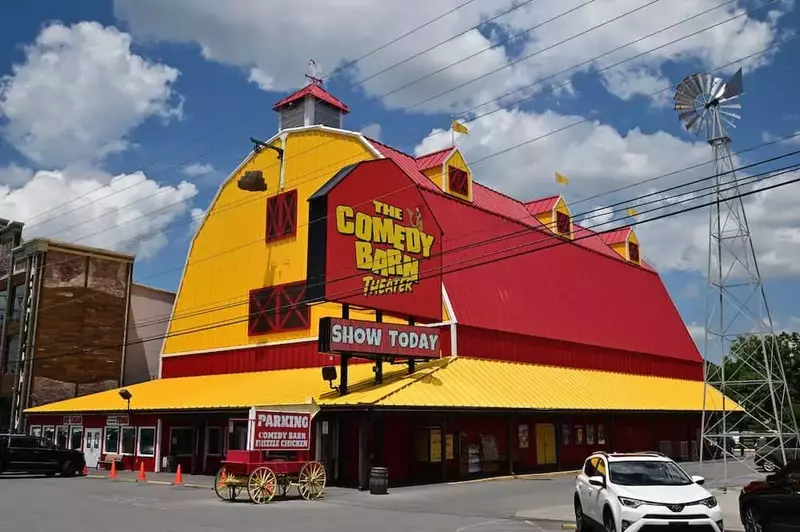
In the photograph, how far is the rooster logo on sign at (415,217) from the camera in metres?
29.3

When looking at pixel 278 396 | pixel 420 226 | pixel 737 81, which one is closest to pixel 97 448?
pixel 278 396

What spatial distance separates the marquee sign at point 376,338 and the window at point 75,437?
20162 mm

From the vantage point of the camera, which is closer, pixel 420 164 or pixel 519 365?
pixel 519 365

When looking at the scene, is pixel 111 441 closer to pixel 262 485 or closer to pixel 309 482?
pixel 309 482

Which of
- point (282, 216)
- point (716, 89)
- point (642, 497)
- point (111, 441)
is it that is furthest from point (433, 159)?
point (642, 497)

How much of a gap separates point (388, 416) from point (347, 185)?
28.2 feet

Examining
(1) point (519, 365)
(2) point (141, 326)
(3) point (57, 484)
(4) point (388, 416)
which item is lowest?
(3) point (57, 484)

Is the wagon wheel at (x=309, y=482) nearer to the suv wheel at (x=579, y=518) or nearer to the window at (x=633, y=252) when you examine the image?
the suv wheel at (x=579, y=518)

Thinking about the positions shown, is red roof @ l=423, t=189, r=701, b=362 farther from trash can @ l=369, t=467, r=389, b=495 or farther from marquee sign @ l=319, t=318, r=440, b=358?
trash can @ l=369, t=467, r=389, b=495

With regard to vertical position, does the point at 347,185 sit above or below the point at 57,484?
above

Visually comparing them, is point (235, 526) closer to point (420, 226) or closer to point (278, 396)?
point (278, 396)

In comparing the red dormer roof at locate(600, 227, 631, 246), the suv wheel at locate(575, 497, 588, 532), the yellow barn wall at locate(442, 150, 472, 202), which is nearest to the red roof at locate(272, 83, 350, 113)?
the yellow barn wall at locate(442, 150, 472, 202)

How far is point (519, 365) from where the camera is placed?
34.3m

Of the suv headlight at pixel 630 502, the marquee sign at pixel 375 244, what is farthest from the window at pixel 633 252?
the suv headlight at pixel 630 502
